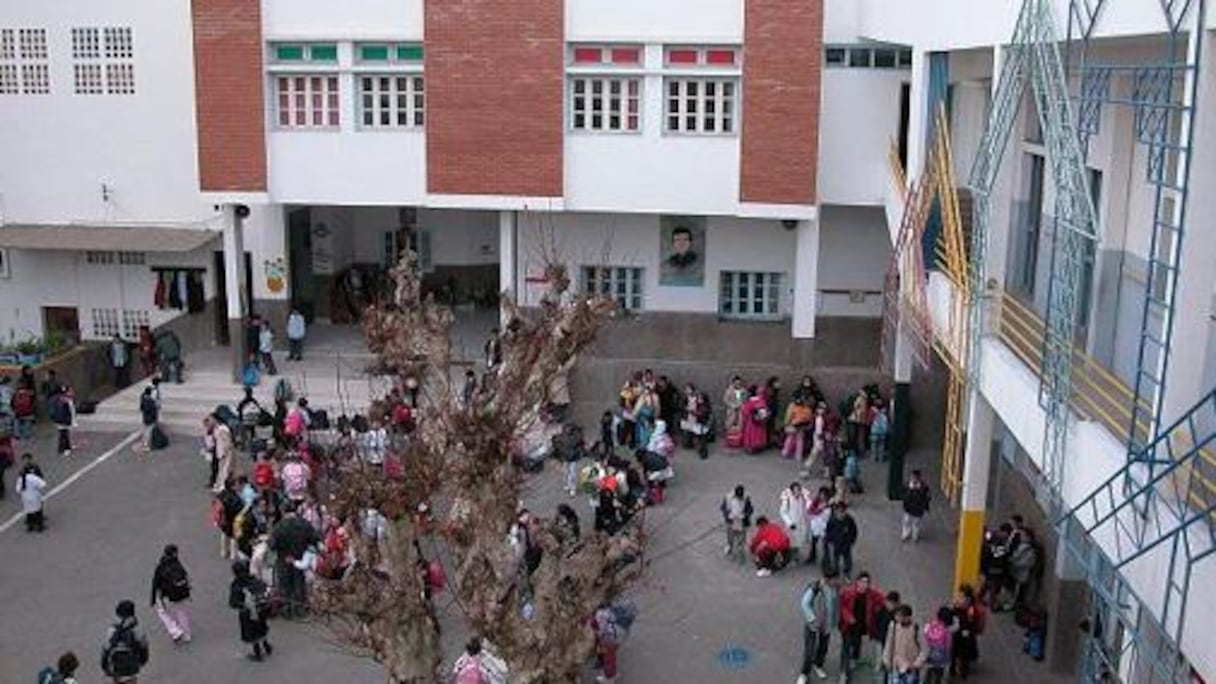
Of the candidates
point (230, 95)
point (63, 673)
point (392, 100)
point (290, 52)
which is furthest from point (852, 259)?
point (63, 673)

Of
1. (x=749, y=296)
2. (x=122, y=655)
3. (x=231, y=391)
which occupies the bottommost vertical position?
(x=122, y=655)

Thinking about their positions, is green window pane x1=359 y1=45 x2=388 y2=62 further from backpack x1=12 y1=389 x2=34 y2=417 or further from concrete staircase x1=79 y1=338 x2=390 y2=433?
backpack x1=12 y1=389 x2=34 y2=417

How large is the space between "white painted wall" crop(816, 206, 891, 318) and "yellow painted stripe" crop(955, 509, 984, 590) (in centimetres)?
1013

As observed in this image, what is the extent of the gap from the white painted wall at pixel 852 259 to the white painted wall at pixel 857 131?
4.39 ft

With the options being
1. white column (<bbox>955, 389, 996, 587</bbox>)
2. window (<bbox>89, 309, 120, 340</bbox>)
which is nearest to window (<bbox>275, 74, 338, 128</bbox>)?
window (<bbox>89, 309, 120, 340</bbox>)

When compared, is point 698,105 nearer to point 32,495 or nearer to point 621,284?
point 621,284

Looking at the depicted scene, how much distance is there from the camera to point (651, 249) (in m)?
26.5

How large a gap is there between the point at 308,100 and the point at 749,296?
9224mm

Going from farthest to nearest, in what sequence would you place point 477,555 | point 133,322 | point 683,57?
point 133,322 → point 683,57 → point 477,555

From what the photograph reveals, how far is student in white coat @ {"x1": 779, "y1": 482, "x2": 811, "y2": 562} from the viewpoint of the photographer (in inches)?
712

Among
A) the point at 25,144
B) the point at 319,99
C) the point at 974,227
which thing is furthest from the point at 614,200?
the point at 25,144

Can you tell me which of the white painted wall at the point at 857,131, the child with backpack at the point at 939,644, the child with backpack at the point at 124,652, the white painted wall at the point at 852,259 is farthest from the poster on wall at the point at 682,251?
the child with backpack at the point at 124,652

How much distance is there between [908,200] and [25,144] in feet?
60.6

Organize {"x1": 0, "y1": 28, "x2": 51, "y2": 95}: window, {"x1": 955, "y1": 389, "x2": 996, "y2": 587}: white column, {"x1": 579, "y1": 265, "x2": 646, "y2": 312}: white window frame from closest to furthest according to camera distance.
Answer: {"x1": 955, "y1": 389, "x2": 996, "y2": 587}: white column < {"x1": 579, "y1": 265, "x2": 646, "y2": 312}: white window frame < {"x1": 0, "y1": 28, "x2": 51, "y2": 95}: window
